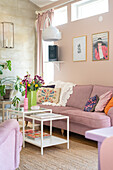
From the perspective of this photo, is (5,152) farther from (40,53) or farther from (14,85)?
(40,53)

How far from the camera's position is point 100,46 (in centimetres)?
498

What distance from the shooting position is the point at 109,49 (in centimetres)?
480

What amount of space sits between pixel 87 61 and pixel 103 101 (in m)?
1.50

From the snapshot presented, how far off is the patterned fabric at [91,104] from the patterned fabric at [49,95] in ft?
3.06

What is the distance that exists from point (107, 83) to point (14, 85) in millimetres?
2354

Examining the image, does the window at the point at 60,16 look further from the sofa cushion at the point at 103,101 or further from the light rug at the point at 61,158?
the light rug at the point at 61,158

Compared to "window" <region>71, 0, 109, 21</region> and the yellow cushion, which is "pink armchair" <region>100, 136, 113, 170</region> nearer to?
the yellow cushion

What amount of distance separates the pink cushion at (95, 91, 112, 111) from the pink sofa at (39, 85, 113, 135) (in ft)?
0.52

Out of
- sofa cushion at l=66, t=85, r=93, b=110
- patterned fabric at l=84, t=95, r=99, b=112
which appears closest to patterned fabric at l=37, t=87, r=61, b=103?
sofa cushion at l=66, t=85, r=93, b=110

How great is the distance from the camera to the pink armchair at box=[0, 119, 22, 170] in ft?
7.55

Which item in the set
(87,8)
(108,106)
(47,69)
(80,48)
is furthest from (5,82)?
(108,106)

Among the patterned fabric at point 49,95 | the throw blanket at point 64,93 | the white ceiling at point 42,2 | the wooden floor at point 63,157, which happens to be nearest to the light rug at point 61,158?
the wooden floor at point 63,157

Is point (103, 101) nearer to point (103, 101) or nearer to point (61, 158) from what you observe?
point (103, 101)

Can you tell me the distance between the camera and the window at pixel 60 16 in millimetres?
6061
